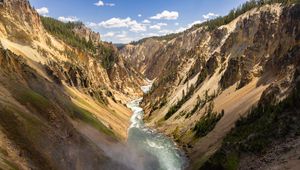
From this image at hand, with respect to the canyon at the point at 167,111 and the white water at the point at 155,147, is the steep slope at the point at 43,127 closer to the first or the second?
the canyon at the point at 167,111

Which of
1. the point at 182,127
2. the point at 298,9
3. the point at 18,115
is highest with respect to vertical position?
the point at 298,9

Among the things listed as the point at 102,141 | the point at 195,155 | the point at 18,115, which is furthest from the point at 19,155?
the point at 195,155

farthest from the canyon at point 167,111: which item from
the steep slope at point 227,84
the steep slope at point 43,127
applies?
the steep slope at point 227,84

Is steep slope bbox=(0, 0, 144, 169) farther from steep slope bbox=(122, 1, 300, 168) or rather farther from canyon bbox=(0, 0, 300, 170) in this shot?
steep slope bbox=(122, 1, 300, 168)

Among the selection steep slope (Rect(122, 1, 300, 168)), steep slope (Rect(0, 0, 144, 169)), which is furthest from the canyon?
steep slope (Rect(122, 1, 300, 168))

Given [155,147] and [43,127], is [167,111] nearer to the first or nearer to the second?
[155,147]

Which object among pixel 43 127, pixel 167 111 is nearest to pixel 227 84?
pixel 167 111

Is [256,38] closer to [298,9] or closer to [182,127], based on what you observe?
[298,9]
